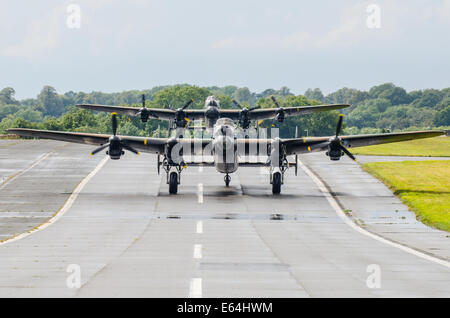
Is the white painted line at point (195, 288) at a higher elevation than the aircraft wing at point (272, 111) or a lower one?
lower

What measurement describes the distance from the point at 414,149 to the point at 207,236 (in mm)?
64046

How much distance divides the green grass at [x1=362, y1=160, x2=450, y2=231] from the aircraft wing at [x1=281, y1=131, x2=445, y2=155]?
3.49 metres

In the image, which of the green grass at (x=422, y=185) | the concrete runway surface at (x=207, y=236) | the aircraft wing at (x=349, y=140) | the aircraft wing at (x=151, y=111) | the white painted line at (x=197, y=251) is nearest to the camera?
the concrete runway surface at (x=207, y=236)

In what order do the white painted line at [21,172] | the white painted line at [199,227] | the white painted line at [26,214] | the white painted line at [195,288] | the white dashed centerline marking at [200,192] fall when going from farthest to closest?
the white painted line at [21,172] → the white dashed centerline marking at [200,192] → the white painted line at [26,214] → the white painted line at [199,227] → the white painted line at [195,288]

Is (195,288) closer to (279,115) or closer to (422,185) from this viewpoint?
(422,185)

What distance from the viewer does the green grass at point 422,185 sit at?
36.6 meters

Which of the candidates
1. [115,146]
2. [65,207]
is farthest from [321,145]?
[65,207]

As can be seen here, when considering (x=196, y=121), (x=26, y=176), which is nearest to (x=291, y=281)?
(x=26, y=176)

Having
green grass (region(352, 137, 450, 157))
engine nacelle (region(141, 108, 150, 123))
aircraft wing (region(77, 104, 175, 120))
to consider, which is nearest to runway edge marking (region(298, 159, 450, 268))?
aircraft wing (region(77, 104, 175, 120))

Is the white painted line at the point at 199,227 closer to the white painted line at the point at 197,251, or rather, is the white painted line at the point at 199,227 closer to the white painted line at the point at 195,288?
the white painted line at the point at 197,251

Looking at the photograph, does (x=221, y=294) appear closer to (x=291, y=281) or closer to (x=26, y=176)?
(x=291, y=281)

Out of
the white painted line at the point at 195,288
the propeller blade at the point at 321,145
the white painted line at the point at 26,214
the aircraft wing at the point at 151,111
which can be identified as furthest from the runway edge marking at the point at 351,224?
the aircraft wing at the point at 151,111

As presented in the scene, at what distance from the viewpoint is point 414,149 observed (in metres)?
86.1

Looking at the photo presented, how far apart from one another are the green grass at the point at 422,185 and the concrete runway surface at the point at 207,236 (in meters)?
1.11
